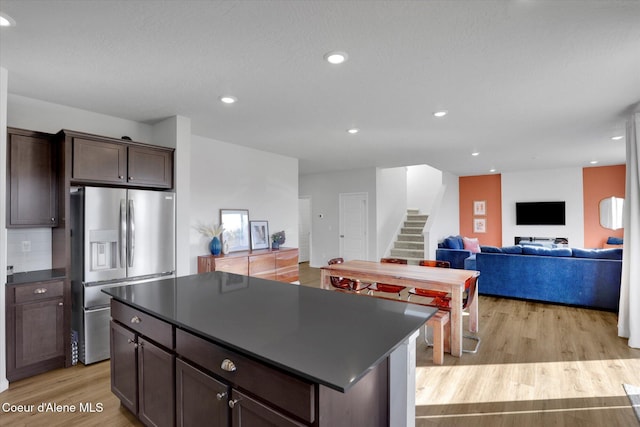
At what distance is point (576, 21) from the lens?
1.94 metres

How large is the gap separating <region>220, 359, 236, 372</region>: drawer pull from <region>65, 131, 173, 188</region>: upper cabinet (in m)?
2.73

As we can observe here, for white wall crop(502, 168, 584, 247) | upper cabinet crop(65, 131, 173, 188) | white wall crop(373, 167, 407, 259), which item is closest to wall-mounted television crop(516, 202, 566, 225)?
white wall crop(502, 168, 584, 247)

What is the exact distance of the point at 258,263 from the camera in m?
5.08

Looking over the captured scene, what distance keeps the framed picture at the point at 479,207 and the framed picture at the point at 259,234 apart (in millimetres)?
6254

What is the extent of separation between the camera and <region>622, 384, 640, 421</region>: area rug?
2.37 m

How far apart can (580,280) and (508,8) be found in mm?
4649

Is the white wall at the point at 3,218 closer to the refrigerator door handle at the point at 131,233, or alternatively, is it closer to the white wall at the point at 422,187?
the refrigerator door handle at the point at 131,233

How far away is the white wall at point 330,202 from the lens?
768 cm

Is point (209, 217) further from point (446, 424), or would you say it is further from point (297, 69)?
point (446, 424)

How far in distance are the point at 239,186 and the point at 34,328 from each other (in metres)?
3.25

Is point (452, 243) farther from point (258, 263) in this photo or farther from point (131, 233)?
point (131, 233)

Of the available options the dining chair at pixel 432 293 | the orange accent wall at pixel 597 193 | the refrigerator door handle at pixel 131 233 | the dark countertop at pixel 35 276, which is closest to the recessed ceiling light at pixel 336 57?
the refrigerator door handle at pixel 131 233

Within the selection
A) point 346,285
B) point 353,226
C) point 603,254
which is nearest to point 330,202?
point 353,226

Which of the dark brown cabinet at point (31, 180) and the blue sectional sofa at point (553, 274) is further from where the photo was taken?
the blue sectional sofa at point (553, 274)
